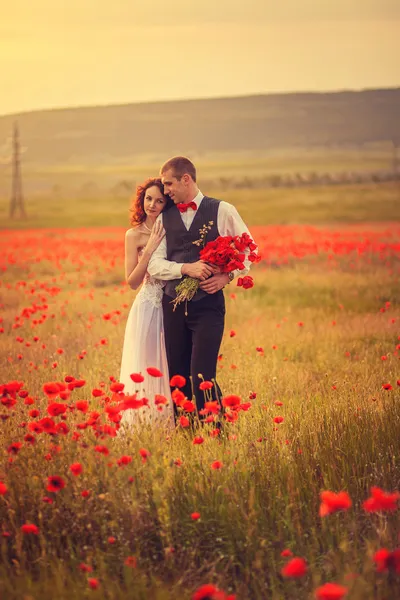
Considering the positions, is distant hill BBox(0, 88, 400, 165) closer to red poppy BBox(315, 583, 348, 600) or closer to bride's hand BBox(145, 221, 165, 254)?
bride's hand BBox(145, 221, 165, 254)

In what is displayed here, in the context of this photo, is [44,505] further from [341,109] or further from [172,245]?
[341,109]

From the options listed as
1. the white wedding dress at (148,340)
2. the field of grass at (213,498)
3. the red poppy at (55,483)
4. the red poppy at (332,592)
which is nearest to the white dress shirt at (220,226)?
the white wedding dress at (148,340)

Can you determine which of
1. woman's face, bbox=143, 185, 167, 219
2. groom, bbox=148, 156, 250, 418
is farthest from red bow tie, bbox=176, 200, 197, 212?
woman's face, bbox=143, 185, 167, 219

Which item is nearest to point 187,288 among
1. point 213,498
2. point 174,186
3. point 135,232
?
point 174,186

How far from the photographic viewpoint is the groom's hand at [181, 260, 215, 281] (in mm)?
4512

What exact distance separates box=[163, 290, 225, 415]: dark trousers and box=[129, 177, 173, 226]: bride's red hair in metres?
0.61

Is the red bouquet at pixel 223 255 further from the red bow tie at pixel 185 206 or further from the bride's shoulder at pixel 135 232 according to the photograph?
the bride's shoulder at pixel 135 232

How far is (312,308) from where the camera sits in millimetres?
9898

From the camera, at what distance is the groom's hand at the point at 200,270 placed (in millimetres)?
4512

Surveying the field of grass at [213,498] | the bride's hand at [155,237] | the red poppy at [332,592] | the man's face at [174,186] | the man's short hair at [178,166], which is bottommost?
the field of grass at [213,498]

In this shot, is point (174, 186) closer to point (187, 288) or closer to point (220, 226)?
point (220, 226)

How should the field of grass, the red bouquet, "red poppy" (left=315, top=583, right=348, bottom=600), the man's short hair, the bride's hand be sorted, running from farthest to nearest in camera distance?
the bride's hand, the man's short hair, the red bouquet, the field of grass, "red poppy" (left=315, top=583, right=348, bottom=600)

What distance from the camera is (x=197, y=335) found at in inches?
185

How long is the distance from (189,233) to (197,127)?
37.0m
